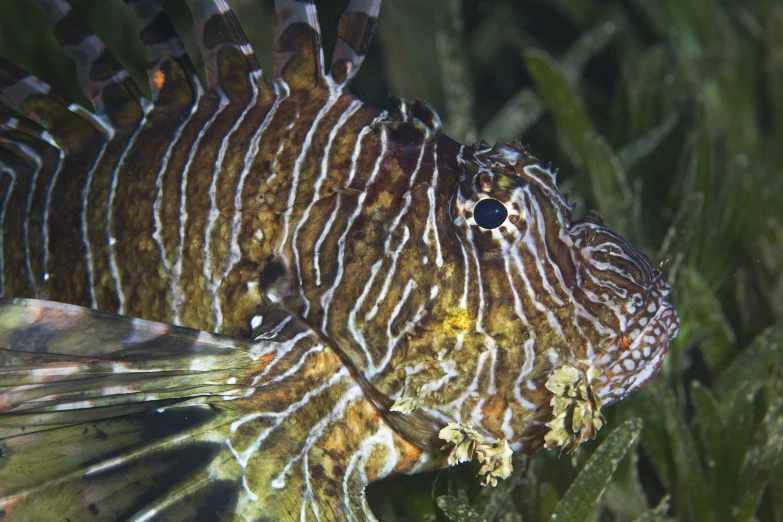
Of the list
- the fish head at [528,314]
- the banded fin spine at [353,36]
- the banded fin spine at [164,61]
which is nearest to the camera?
the fish head at [528,314]

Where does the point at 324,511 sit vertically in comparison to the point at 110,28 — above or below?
below

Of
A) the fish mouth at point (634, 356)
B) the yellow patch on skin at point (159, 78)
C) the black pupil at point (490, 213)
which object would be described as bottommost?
the fish mouth at point (634, 356)

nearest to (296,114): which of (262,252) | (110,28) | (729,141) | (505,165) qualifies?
(262,252)

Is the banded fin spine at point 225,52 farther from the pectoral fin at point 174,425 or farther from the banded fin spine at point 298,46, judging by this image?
the pectoral fin at point 174,425

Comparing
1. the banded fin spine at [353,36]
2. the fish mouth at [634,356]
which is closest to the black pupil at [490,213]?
the fish mouth at [634,356]

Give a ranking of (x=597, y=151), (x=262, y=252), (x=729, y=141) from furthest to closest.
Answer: (x=729, y=141)
(x=597, y=151)
(x=262, y=252)

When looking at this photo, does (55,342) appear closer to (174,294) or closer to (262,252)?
(174,294)

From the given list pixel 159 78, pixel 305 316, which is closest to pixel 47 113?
pixel 159 78

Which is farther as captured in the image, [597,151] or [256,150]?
[597,151]
